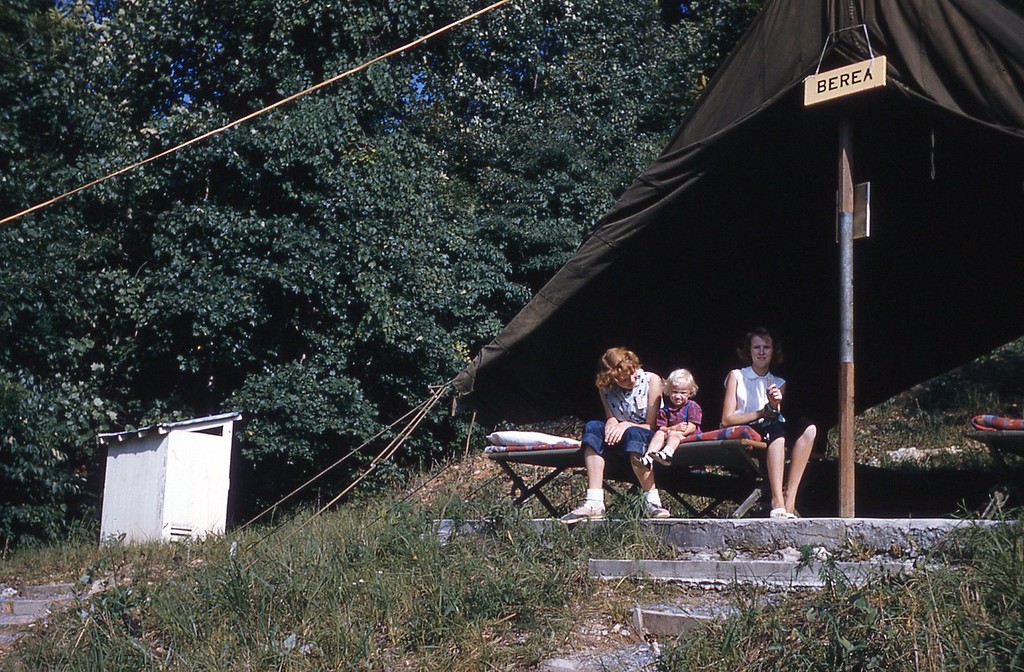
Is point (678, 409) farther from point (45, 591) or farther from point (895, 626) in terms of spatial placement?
point (45, 591)

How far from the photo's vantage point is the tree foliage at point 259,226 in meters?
15.0

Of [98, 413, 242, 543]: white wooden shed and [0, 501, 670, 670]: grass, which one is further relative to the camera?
[98, 413, 242, 543]: white wooden shed

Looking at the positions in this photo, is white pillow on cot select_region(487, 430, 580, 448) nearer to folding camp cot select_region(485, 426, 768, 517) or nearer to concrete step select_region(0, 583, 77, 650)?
folding camp cot select_region(485, 426, 768, 517)

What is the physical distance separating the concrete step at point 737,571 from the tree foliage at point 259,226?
9.53 meters

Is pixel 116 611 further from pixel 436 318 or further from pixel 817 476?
pixel 436 318

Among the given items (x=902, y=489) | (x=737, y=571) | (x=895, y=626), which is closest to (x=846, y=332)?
(x=737, y=571)

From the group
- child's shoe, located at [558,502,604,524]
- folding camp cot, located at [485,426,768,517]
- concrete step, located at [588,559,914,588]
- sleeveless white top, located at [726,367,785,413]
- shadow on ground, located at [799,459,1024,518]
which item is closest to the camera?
concrete step, located at [588,559,914,588]

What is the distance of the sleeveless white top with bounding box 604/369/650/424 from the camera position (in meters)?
6.99

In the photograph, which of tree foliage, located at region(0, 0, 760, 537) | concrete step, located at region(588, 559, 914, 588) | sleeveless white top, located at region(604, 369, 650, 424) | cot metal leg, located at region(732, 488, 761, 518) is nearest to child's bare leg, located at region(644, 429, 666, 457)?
sleeveless white top, located at region(604, 369, 650, 424)

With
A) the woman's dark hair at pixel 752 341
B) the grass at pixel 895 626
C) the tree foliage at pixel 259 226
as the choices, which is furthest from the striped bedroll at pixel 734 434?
the tree foliage at pixel 259 226

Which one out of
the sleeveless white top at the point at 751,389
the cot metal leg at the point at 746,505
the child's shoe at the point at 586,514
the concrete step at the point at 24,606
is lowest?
the concrete step at the point at 24,606

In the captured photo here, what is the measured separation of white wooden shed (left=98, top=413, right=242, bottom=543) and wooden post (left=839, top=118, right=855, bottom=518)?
8093 millimetres

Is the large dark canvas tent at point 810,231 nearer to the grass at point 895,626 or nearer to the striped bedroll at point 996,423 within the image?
the striped bedroll at point 996,423

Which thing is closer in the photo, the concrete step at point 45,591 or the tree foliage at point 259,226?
the concrete step at point 45,591
